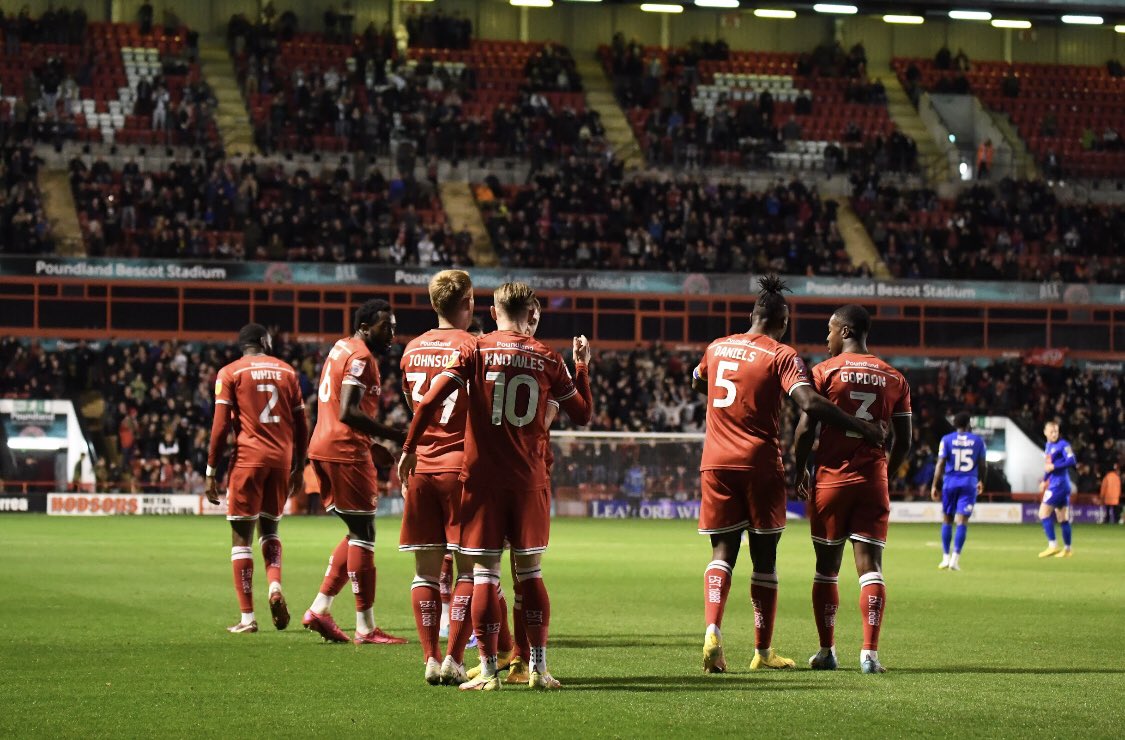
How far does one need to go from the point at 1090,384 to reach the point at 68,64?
3395 centimetres

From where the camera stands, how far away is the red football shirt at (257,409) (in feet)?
47.6

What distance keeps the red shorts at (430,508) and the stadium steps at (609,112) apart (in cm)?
4425

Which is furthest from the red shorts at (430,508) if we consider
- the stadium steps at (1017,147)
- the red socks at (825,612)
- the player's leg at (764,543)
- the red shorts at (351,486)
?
the stadium steps at (1017,147)

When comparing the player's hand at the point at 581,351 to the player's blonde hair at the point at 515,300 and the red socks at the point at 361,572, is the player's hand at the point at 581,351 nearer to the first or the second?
the player's blonde hair at the point at 515,300

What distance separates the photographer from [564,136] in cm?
5531

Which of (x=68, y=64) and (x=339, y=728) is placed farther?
(x=68, y=64)

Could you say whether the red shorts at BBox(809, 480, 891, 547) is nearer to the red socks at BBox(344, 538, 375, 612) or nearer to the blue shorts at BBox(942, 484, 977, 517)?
the red socks at BBox(344, 538, 375, 612)

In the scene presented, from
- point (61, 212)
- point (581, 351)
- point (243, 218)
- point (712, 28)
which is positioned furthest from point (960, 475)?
point (712, 28)

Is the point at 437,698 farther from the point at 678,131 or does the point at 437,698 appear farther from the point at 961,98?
the point at 961,98

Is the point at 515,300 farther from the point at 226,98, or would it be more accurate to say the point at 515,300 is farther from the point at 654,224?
the point at 226,98

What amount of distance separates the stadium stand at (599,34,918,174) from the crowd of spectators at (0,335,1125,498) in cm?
934

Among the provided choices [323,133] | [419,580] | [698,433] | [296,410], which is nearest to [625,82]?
[323,133]

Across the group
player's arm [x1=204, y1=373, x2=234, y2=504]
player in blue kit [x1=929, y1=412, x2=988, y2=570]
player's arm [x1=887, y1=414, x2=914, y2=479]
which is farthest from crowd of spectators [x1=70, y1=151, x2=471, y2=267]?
player's arm [x1=887, y1=414, x2=914, y2=479]

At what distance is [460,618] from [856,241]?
45589 millimetres
